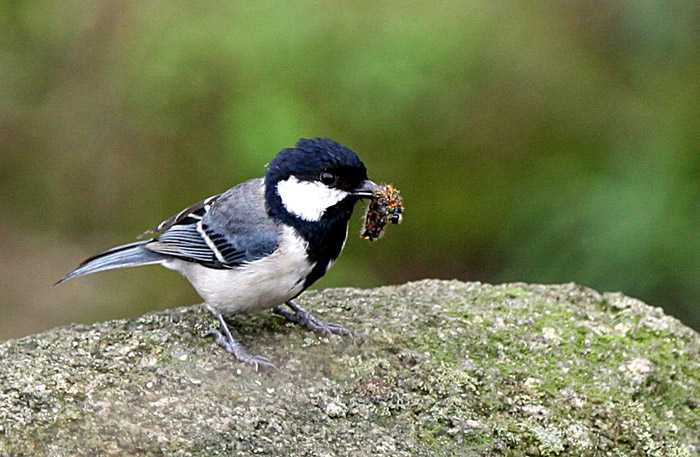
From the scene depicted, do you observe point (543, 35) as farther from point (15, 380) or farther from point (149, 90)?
point (15, 380)

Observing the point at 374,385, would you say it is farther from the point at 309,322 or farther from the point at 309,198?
the point at 309,198

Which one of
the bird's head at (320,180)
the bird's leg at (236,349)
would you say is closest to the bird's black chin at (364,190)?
the bird's head at (320,180)

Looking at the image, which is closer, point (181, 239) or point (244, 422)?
point (244, 422)

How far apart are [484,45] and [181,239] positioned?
3.51m

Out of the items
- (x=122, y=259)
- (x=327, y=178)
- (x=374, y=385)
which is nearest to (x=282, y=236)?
(x=327, y=178)

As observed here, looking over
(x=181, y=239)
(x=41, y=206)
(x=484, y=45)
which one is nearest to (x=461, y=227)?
(x=484, y=45)

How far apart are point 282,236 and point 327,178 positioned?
334 millimetres

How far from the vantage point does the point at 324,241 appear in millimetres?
3822

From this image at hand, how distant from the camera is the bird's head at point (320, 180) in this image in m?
3.75

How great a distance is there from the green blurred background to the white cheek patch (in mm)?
2434

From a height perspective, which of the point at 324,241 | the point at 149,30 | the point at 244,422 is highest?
the point at 149,30

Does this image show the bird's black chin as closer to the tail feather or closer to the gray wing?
the gray wing

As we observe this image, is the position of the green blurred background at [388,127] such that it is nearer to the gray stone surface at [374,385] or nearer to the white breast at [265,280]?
the gray stone surface at [374,385]

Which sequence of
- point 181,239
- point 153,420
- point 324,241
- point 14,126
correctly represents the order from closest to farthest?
1. point 153,420
2. point 324,241
3. point 181,239
4. point 14,126
